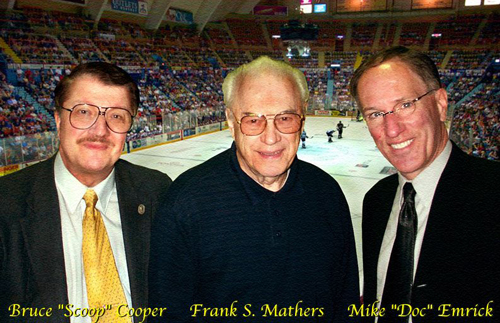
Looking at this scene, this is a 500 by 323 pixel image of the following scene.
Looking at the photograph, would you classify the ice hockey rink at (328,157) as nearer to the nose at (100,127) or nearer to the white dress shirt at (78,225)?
the white dress shirt at (78,225)

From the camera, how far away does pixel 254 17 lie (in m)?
47.7

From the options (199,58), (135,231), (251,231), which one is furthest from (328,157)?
(199,58)

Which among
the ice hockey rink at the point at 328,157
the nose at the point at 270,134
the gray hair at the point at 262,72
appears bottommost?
the ice hockey rink at the point at 328,157

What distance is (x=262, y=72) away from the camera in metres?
1.92

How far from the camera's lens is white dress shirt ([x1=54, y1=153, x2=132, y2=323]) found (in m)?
2.16

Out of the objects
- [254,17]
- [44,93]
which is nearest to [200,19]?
[254,17]

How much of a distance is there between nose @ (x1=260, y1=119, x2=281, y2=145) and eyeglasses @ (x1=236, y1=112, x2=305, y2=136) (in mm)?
14

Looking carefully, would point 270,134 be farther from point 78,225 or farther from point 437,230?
point 78,225

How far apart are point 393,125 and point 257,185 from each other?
91 cm

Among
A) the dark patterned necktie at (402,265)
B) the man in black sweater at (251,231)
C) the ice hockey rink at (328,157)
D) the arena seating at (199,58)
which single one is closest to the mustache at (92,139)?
the man in black sweater at (251,231)

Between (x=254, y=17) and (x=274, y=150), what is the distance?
161 ft

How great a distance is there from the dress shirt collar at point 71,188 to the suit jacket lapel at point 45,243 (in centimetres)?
8

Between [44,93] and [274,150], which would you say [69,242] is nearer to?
[274,150]

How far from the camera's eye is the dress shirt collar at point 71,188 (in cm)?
228
